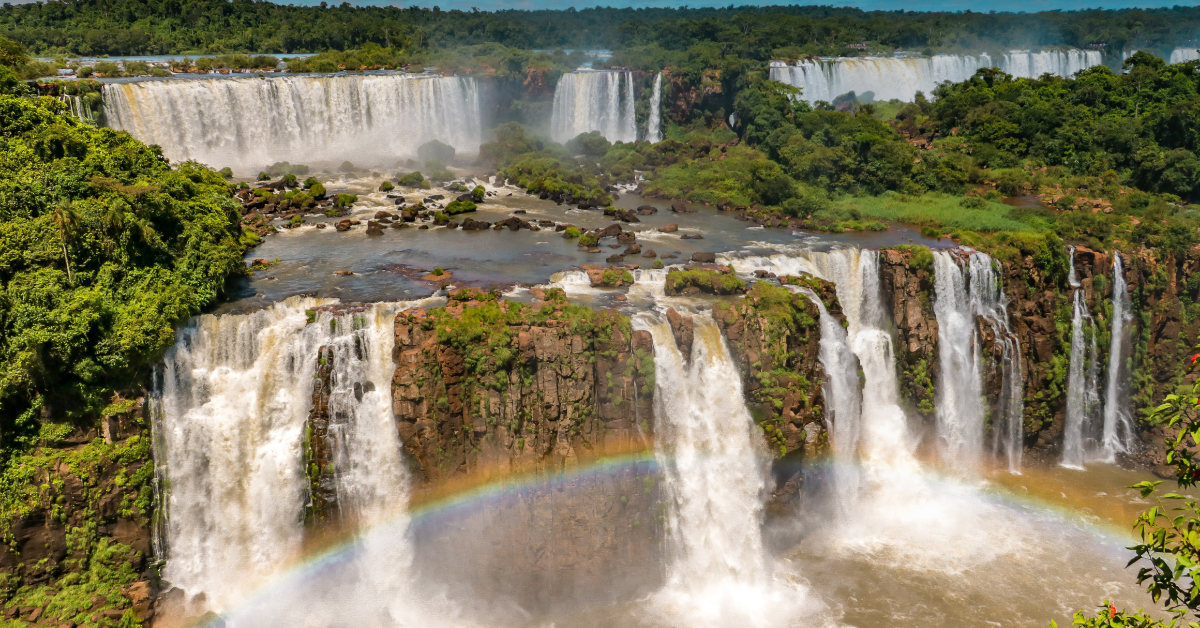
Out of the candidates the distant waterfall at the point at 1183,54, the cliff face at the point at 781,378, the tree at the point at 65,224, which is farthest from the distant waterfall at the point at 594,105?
the distant waterfall at the point at 1183,54

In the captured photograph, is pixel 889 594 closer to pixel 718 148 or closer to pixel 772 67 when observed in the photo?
pixel 718 148

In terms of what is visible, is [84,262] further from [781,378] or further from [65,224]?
[781,378]

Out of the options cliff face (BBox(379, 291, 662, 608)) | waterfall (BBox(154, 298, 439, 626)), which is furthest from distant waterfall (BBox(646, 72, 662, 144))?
waterfall (BBox(154, 298, 439, 626))

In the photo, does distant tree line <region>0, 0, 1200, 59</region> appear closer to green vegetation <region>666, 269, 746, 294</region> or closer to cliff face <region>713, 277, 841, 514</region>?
green vegetation <region>666, 269, 746, 294</region>

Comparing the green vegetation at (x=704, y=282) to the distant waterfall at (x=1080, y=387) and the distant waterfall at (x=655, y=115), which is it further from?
the distant waterfall at (x=655, y=115)

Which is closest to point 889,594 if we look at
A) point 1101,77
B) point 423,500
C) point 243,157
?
point 423,500

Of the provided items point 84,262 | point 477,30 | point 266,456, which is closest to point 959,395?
point 266,456
